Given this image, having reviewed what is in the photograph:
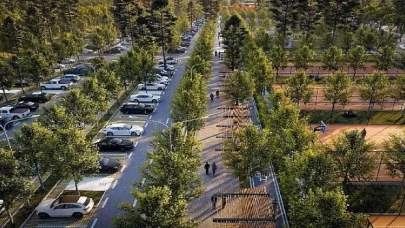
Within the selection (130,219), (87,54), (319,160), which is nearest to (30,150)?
(130,219)

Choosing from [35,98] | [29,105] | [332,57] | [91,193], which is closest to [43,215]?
[91,193]

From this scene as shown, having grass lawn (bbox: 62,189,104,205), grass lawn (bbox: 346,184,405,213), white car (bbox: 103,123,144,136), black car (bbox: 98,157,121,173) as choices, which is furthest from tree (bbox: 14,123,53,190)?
grass lawn (bbox: 346,184,405,213)

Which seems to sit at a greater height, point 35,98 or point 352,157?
point 352,157

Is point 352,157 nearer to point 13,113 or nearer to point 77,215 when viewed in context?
point 77,215

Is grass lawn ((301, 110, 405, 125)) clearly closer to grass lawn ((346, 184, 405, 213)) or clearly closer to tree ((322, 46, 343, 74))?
grass lawn ((346, 184, 405, 213))

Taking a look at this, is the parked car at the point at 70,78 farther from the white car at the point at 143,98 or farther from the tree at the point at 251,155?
the tree at the point at 251,155

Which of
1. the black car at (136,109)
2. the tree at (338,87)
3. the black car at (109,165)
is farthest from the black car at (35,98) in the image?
the tree at (338,87)

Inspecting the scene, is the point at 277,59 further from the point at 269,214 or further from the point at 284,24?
the point at 269,214

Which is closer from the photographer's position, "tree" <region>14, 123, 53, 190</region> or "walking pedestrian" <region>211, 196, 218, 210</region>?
"tree" <region>14, 123, 53, 190</region>
